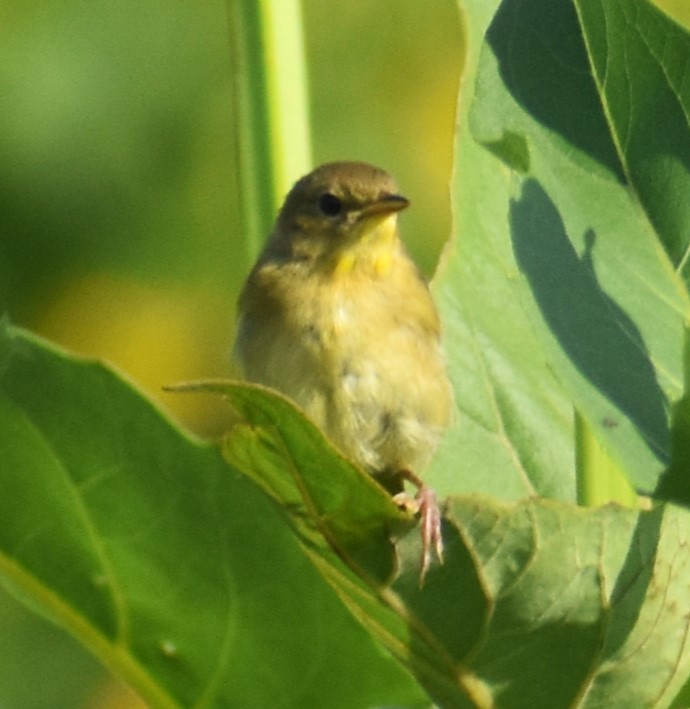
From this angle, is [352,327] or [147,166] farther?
[147,166]

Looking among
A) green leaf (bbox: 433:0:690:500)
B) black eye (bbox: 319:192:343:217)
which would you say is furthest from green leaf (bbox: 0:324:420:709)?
black eye (bbox: 319:192:343:217)

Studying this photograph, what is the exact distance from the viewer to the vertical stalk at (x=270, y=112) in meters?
1.79

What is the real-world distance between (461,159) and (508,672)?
0.71m

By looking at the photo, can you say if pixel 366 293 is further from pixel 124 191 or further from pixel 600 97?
pixel 124 191

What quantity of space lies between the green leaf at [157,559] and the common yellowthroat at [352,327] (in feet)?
3.41

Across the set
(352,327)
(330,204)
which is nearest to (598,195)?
(352,327)

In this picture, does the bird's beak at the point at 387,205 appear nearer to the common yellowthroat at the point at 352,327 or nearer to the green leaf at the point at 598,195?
the common yellowthroat at the point at 352,327

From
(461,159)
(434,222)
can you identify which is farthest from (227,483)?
(434,222)

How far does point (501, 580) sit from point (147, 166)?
12.2ft

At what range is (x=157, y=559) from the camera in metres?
1.58

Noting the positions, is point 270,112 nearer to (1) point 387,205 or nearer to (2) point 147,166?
(1) point 387,205

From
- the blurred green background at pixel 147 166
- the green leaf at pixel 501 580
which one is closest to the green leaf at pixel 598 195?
the green leaf at pixel 501 580

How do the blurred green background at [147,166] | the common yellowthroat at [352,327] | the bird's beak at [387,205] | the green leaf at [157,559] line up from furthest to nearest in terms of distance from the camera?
the blurred green background at [147,166] → the bird's beak at [387,205] → the common yellowthroat at [352,327] → the green leaf at [157,559]

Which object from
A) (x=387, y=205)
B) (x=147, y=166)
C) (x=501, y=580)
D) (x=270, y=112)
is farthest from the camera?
(x=147, y=166)
